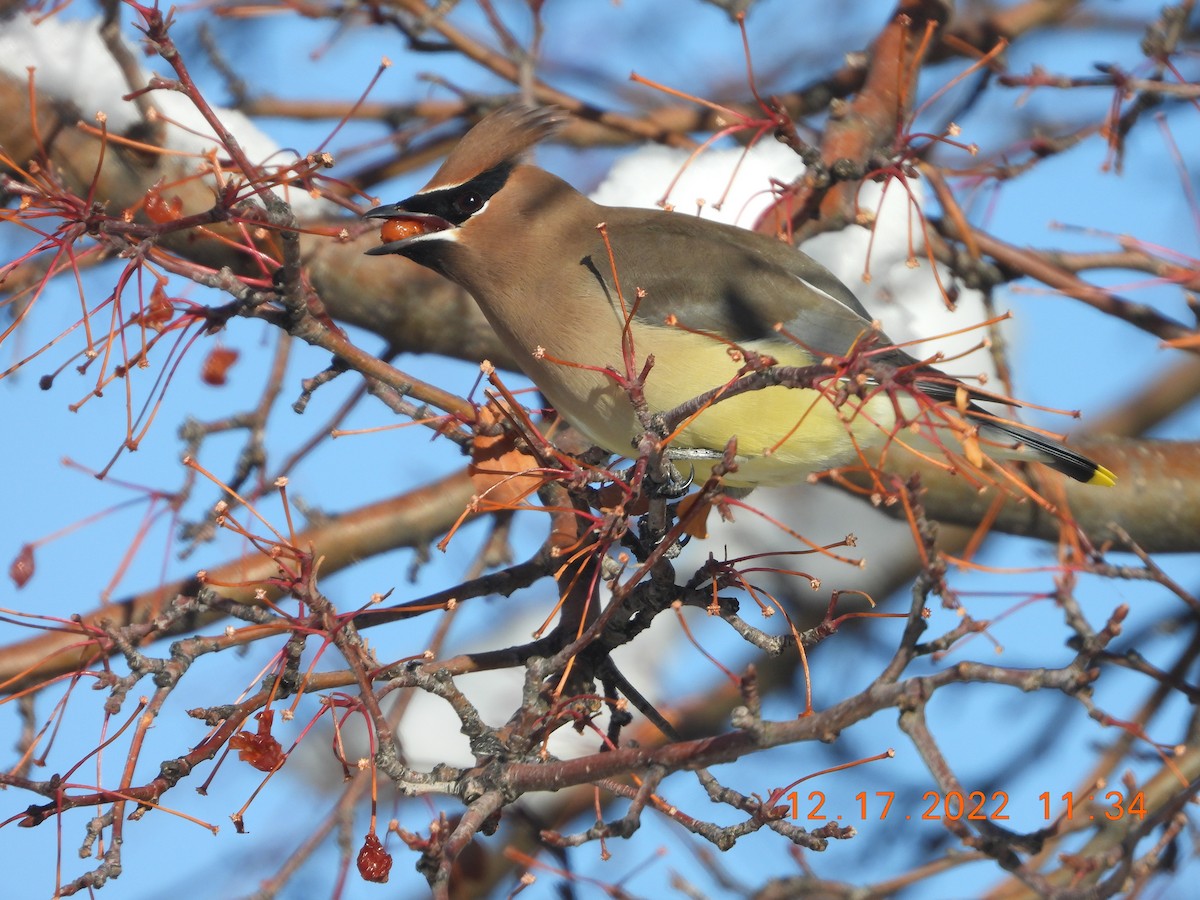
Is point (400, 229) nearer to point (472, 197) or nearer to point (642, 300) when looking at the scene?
point (472, 197)

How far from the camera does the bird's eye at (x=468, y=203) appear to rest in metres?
3.34

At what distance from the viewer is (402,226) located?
3316mm

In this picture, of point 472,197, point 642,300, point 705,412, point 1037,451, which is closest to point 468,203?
point 472,197

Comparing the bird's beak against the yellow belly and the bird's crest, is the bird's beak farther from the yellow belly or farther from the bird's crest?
the yellow belly

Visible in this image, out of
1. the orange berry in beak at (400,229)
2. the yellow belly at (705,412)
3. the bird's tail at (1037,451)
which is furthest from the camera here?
the orange berry in beak at (400,229)

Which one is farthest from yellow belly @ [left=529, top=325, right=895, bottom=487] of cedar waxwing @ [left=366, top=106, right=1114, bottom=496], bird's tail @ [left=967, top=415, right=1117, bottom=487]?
bird's tail @ [left=967, top=415, right=1117, bottom=487]

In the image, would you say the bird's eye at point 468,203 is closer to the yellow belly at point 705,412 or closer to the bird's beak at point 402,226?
the bird's beak at point 402,226

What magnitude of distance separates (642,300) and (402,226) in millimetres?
595

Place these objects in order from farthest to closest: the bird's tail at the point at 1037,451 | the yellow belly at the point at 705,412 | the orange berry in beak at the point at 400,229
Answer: the orange berry in beak at the point at 400,229, the bird's tail at the point at 1037,451, the yellow belly at the point at 705,412

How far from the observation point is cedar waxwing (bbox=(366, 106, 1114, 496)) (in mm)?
3084

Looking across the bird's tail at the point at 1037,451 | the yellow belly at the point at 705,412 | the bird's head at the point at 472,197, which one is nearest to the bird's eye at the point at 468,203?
the bird's head at the point at 472,197

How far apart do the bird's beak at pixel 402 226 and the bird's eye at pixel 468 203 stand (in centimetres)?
4

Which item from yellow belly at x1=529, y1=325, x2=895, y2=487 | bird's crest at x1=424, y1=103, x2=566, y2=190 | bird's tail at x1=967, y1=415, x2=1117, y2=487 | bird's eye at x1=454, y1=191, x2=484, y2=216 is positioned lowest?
bird's tail at x1=967, y1=415, x2=1117, y2=487

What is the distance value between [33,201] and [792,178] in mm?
2421
